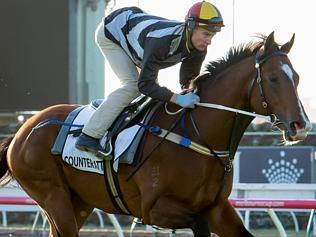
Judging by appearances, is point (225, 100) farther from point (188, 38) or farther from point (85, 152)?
point (85, 152)

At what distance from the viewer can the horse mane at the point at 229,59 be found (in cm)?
556

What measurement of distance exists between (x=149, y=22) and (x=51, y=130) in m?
1.10

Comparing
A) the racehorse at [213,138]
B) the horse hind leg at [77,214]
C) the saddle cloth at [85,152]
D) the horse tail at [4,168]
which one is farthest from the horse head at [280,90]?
the horse tail at [4,168]

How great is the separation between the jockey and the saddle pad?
115 millimetres

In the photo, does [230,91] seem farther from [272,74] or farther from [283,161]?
[283,161]

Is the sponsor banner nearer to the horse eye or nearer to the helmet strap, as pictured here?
the helmet strap

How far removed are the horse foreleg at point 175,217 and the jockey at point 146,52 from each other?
1.85 ft

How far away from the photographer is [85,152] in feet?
19.7

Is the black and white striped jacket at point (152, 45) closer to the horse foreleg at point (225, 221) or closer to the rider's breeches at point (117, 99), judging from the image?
the rider's breeches at point (117, 99)

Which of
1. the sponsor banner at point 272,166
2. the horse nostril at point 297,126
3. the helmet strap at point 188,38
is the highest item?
the helmet strap at point 188,38

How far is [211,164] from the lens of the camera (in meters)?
5.46

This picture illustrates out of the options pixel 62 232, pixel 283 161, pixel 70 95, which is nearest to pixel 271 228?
pixel 283 161

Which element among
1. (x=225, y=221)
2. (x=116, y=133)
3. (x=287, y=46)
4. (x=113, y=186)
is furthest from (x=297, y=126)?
(x=113, y=186)

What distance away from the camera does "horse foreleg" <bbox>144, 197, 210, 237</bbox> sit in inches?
209
